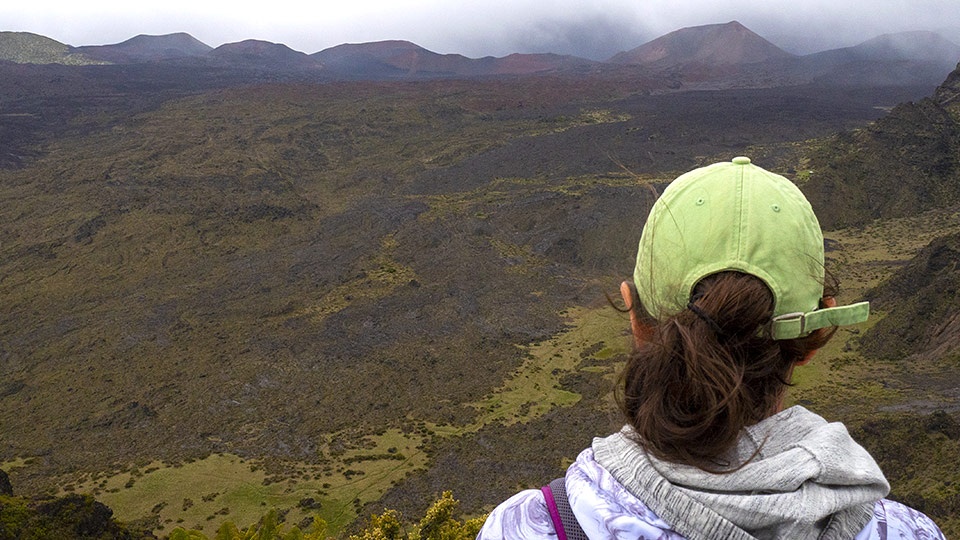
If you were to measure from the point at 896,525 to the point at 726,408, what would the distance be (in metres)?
0.29

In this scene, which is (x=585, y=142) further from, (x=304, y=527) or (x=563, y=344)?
(x=304, y=527)

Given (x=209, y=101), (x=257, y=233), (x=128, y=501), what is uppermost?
(x=209, y=101)

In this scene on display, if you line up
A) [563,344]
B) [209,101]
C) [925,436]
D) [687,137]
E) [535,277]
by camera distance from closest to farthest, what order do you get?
[925,436]
[563,344]
[535,277]
[687,137]
[209,101]

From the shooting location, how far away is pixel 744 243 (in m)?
0.95

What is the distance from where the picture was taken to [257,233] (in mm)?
24875

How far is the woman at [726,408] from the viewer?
826mm

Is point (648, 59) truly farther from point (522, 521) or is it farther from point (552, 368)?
point (522, 521)

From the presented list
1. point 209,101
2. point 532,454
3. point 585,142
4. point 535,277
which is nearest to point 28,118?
point 209,101

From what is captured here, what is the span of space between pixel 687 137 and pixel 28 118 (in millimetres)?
43751

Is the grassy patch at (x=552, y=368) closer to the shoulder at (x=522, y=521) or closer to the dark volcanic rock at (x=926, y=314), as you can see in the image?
the dark volcanic rock at (x=926, y=314)

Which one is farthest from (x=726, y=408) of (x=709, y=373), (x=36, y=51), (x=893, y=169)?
(x=36, y=51)

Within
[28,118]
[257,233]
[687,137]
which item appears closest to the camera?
[257,233]

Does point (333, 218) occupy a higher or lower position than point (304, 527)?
higher

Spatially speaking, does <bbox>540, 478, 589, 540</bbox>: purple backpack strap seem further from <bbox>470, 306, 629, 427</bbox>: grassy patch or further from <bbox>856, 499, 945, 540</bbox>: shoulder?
<bbox>470, 306, 629, 427</bbox>: grassy patch
